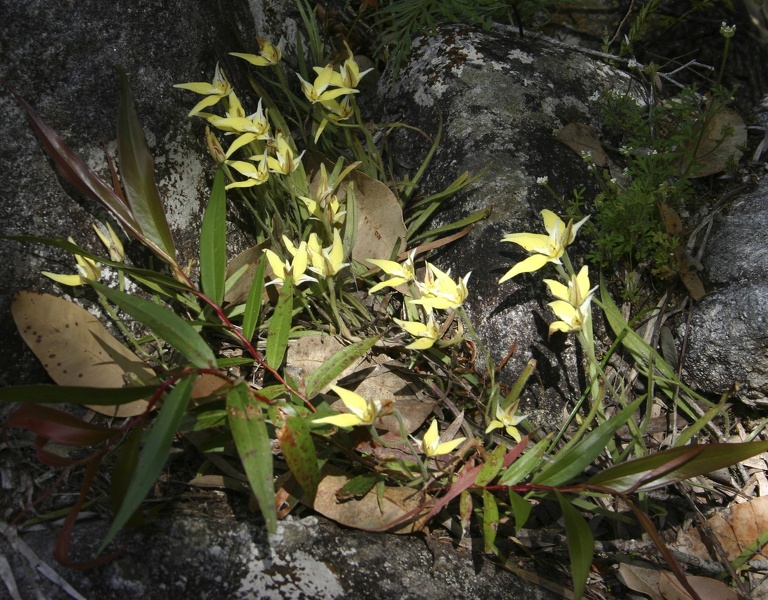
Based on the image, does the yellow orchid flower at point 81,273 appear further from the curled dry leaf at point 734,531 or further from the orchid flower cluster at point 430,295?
the curled dry leaf at point 734,531

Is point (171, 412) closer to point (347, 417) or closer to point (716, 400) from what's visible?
point (347, 417)

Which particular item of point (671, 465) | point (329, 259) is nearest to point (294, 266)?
point (329, 259)

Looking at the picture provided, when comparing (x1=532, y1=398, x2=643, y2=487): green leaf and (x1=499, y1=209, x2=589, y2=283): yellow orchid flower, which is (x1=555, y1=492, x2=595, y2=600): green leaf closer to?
(x1=532, y1=398, x2=643, y2=487): green leaf

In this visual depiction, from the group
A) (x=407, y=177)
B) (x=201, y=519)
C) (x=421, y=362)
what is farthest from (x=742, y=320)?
(x=201, y=519)

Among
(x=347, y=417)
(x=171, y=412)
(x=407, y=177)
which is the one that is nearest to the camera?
(x=171, y=412)

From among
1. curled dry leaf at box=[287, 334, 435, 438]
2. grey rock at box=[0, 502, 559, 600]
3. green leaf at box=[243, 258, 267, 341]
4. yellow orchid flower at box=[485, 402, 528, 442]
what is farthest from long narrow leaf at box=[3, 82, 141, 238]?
yellow orchid flower at box=[485, 402, 528, 442]

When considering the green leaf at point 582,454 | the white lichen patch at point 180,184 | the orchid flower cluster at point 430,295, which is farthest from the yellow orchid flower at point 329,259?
the green leaf at point 582,454

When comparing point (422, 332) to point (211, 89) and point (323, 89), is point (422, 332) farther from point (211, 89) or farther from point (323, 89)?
point (211, 89)
